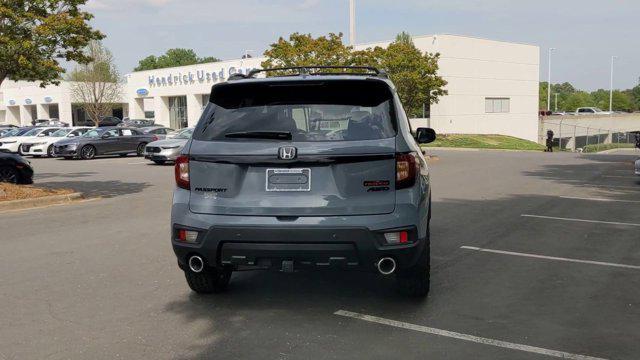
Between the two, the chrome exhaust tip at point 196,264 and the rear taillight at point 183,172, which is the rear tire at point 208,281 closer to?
the chrome exhaust tip at point 196,264

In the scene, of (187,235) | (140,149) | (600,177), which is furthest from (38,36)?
(140,149)

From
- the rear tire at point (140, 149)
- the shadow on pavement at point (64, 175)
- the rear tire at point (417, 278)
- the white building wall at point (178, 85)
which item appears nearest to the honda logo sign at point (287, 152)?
the rear tire at point (417, 278)

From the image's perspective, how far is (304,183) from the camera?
15.0 ft

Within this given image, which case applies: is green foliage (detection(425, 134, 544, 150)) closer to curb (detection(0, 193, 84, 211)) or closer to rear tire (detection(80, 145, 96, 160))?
rear tire (detection(80, 145, 96, 160))

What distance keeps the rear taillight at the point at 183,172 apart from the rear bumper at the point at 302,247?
1.44ft

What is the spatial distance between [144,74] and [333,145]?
64.0 m

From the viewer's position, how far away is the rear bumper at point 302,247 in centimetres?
449

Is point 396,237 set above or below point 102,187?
above

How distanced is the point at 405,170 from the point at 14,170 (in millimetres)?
13189

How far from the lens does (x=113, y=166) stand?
2317cm

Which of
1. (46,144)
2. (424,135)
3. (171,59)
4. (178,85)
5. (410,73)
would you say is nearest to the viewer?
(424,135)

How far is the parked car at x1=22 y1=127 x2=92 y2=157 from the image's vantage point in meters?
29.8

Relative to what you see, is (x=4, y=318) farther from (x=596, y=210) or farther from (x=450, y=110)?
(x=450, y=110)

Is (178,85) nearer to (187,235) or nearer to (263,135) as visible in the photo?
(187,235)
